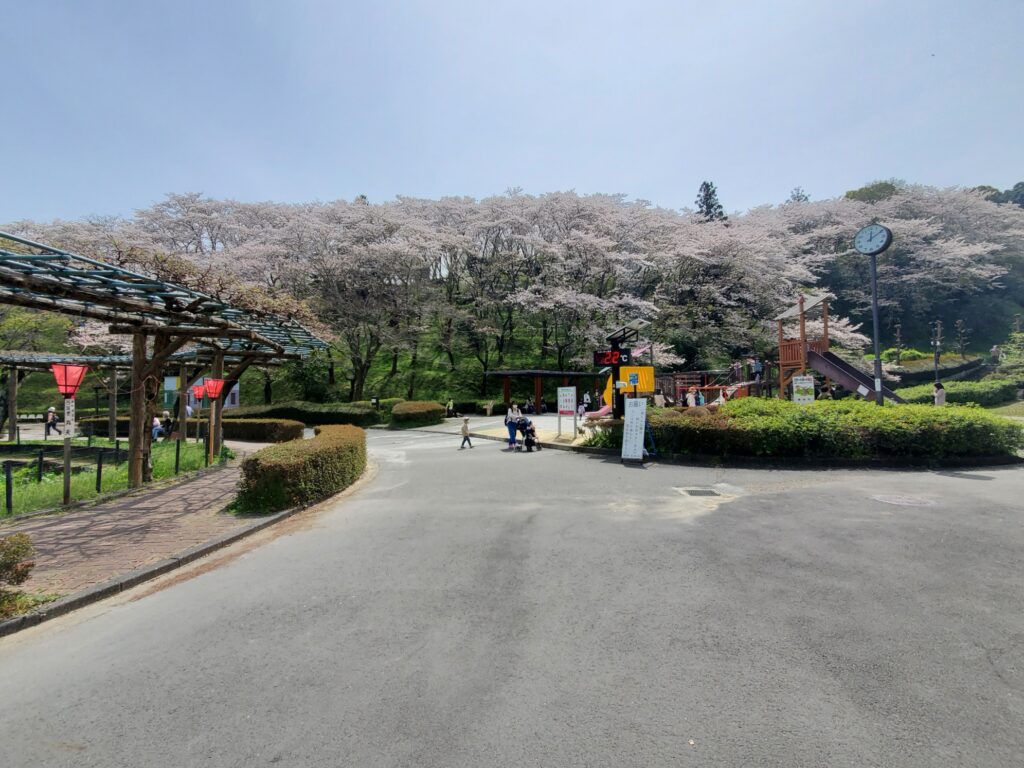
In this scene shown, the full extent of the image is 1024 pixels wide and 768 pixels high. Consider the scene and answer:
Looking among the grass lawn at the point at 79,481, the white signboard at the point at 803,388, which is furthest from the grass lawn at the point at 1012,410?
the grass lawn at the point at 79,481

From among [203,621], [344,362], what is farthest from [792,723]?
[344,362]

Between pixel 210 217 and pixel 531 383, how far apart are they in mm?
26219

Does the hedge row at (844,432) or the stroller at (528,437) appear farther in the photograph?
the stroller at (528,437)

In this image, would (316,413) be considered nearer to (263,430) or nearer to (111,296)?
(263,430)

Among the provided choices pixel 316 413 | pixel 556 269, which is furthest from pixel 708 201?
pixel 316 413

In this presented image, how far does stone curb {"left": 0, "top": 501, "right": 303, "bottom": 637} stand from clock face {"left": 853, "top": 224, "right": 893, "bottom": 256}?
1586 centimetres

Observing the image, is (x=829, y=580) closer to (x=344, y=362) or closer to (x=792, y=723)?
(x=792, y=723)

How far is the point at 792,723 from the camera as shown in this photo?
261cm

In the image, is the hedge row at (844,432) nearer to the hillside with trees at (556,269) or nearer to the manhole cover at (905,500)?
the manhole cover at (905,500)

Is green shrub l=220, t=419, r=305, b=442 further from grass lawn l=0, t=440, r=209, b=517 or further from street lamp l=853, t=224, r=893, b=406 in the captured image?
street lamp l=853, t=224, r=893, b=406

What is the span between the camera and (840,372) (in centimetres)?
1942

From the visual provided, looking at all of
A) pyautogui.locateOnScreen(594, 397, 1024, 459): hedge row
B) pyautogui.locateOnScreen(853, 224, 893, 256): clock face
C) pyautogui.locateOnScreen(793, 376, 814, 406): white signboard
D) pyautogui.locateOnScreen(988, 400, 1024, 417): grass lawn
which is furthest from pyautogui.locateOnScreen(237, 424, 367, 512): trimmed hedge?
pyautogui.locateOnScreen(988, 400, 1024, 417): grass lawn

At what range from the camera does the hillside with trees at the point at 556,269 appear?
1267 inches

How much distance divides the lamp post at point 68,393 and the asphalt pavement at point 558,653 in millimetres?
4696
